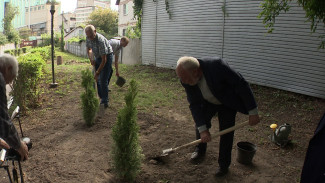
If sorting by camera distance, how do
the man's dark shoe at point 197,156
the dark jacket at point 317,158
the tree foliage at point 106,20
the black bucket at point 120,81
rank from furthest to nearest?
the tree foliage at point 106,20, the black bucket at point 120,81, the man's dark shoe at point 197,156, the dark jacket at point 317,158

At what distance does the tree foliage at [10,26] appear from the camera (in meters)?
40.2

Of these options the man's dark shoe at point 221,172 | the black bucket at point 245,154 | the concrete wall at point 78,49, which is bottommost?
the man's dark shoe at point 221,172

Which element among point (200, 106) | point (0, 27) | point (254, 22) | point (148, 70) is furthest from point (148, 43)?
point (0, 27)

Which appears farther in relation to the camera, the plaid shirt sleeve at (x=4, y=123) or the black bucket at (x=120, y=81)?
the black bucket at (x=120, y=81)

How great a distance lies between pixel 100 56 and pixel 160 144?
2881 millimetres

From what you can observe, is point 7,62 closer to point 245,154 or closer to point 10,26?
point 245,154

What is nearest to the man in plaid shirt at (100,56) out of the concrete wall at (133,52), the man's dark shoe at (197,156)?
the man's dark shoe at (197,156)

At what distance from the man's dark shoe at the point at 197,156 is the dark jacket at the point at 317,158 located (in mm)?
2050

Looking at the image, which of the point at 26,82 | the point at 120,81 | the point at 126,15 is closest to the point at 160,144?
the point at 26,82

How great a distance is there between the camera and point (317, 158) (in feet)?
6.28

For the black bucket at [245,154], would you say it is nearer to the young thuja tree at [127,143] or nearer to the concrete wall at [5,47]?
the young thuja tree at [127,143]

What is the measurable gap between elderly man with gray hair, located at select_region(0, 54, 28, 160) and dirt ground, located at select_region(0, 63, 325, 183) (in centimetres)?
126

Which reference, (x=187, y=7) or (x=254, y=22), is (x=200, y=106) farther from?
(x=187, y=7)

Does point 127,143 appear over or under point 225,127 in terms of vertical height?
under
